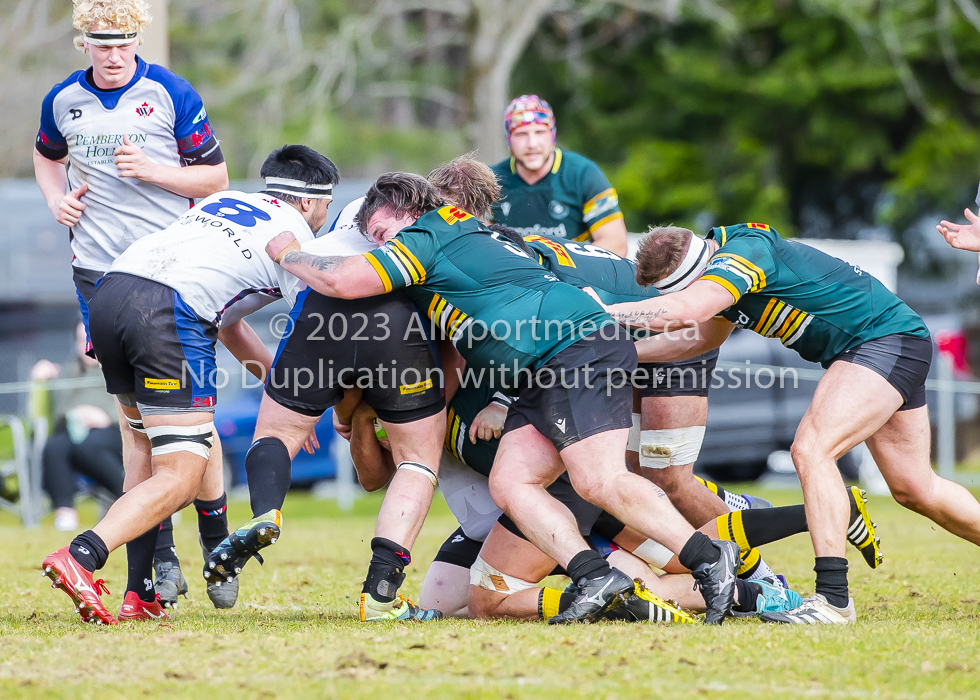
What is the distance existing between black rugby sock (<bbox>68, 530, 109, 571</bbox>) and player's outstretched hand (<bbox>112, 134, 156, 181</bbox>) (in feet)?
5.39

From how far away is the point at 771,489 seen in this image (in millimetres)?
11484

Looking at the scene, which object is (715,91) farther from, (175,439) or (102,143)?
(175,439)

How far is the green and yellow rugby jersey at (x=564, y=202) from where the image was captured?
6.91 metres

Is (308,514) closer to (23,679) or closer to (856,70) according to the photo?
(23,679)

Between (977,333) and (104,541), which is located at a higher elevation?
(104,541)

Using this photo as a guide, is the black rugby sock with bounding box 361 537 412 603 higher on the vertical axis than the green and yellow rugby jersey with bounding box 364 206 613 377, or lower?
lower

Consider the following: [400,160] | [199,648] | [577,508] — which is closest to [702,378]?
[577,508]

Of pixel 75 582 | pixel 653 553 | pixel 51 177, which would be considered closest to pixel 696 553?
pixel 653 553

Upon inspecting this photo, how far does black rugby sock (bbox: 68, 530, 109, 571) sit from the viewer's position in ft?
13.2

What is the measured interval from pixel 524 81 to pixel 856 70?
5.65 meters

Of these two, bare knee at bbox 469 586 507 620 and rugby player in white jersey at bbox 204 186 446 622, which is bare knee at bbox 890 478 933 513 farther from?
rugby player in white jersey at bbox 204 186 446 622

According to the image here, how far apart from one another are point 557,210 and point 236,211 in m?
2.84

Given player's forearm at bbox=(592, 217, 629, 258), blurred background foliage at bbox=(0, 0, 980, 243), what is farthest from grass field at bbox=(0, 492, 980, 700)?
blurred background foliage at bbox=(0, 0, 980, 243)

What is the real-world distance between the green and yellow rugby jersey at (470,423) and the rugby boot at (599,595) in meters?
0.83
